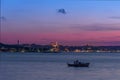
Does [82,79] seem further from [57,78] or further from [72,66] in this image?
[72,66]

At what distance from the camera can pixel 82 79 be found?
2312 inches

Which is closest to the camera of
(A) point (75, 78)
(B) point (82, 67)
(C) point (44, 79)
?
(C) point (44, 79)

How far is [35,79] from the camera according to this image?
56000 millimetres

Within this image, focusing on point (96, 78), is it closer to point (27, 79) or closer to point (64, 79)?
point (64, 79)

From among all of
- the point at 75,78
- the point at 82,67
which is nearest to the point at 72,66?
the point at 82,67

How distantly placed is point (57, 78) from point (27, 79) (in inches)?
170

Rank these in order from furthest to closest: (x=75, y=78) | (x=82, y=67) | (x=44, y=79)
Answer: (x=82, y=67) < (x=75, y=78) < (x=44, y=79)

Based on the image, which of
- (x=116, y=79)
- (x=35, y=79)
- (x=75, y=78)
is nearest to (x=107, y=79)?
(x=116, y=79)

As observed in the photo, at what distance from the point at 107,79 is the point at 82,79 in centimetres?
378

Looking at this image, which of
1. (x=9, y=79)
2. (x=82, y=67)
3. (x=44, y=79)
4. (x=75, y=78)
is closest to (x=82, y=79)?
(x=75, y=78)

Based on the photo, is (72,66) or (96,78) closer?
(96,78)

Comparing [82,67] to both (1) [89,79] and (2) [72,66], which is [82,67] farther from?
→ (1) [89,79]

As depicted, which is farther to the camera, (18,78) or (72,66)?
(72,66)

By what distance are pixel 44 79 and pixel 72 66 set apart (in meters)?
32.1
